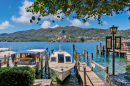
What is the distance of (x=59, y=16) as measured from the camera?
24.6ft

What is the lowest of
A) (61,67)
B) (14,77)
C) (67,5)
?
(61,67)

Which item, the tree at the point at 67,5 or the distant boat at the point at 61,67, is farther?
the distant boat at the point at 61,67

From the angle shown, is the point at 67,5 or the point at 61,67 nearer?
the point at 67,5

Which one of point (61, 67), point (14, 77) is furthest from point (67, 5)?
point (61, 67)

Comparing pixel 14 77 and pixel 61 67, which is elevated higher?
pixel 14 77

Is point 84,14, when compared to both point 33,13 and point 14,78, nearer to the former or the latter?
point 33,13

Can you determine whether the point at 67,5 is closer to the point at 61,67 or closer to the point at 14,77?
the point at 14,77

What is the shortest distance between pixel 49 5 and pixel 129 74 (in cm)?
658

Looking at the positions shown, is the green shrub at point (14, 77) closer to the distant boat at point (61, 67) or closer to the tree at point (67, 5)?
the tree at point (67, 5)

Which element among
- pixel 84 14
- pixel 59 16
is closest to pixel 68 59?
pixel 84 14

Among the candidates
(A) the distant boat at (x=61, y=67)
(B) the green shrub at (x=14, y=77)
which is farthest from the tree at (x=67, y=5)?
(A) the distant boat at (x=61, y=67)

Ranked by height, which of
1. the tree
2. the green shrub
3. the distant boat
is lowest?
the distant boat

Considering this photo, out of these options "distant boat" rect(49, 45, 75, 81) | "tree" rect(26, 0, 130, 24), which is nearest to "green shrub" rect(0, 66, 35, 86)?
"tree" rect(26, 0, 130, 24)

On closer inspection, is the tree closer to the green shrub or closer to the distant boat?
the green shrub
